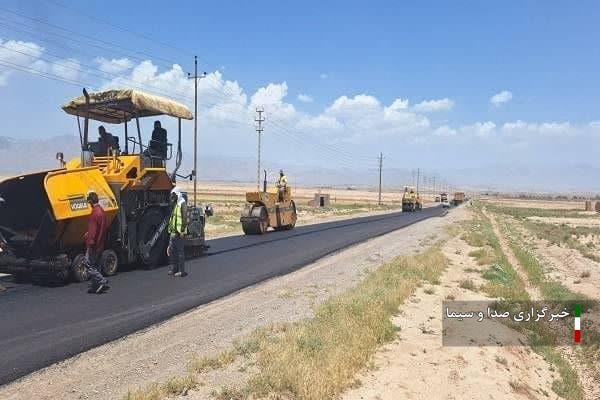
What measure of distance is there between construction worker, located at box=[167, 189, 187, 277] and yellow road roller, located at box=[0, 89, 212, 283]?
77 cm

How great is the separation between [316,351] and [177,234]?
18.8 ft

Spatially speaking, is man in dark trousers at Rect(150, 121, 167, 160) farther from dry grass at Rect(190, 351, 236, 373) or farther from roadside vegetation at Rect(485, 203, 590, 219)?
roadside vegetation at Rect(485, 203, 590, 219)

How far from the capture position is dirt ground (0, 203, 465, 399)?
5.25m

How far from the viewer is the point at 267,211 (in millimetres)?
23094

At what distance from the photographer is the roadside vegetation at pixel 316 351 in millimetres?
5270

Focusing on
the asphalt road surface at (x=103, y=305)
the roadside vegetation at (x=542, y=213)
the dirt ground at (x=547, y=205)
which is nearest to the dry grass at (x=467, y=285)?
the asphalt road surface at (x=103, y=305)

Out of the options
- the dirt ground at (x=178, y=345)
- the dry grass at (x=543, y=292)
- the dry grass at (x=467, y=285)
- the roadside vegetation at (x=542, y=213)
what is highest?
the dirt ground at (x=178, y=345)

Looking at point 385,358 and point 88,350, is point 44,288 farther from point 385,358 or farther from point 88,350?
point 385,358

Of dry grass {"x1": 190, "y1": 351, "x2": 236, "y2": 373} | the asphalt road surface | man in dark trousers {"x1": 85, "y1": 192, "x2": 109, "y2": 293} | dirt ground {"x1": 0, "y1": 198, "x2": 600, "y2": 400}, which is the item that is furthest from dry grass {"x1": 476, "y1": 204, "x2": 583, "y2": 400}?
man in dark trousers {"x1": 85, "y1": 192, "x2": 109, "y2": 293}

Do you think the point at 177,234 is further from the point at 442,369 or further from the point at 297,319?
the point at 442,369

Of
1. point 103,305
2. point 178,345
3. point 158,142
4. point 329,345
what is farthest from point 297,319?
point 158,142

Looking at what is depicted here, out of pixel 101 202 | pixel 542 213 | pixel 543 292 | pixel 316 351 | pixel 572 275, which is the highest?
pixel 101 202

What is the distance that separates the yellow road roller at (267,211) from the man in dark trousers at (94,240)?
12.7m

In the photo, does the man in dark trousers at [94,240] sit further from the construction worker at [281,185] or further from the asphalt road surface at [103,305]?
the construction worker at [281,185]
